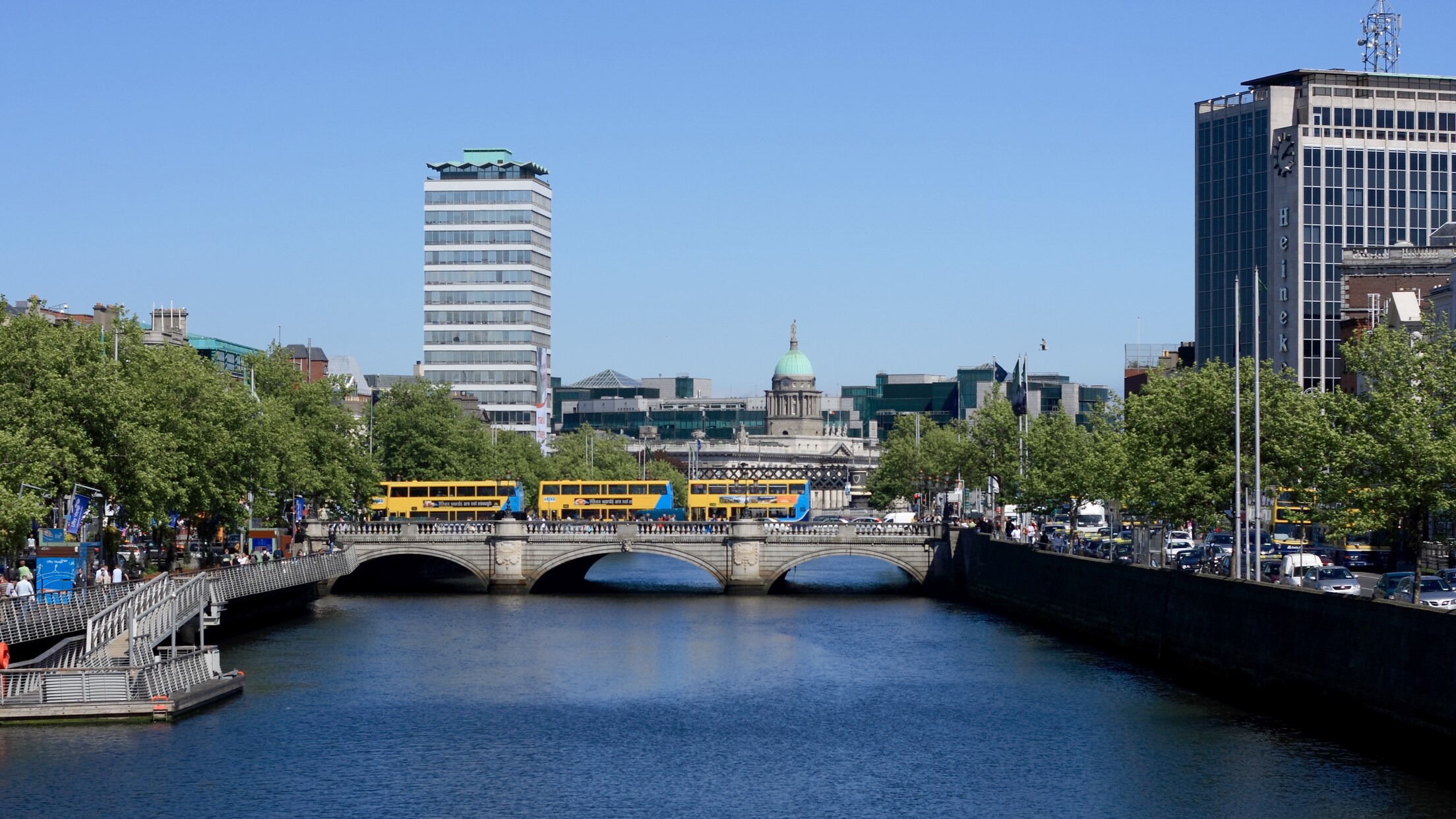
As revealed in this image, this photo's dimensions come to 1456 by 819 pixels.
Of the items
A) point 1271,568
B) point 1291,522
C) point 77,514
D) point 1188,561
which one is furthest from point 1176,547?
point 77,514

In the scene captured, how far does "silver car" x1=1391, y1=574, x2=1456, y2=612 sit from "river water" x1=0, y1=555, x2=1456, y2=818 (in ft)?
20.8

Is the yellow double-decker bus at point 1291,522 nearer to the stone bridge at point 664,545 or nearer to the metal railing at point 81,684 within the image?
the stone bridge at point 664,545

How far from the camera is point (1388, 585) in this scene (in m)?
63.1

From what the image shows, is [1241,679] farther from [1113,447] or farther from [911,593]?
[911,593]

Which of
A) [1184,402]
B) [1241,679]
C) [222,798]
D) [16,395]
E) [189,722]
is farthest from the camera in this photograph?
[1184,402]

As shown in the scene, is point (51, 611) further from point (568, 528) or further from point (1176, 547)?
point (1176, 547)

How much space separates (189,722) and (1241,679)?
3443 centimetres

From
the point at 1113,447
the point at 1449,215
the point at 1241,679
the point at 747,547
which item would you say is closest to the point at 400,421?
the point at 747,547

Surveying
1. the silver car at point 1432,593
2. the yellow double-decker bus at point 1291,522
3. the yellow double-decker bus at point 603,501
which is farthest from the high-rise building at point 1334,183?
the silver car at point 1432,593

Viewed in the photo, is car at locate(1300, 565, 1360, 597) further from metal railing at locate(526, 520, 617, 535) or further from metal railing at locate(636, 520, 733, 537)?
metal railing at locate(526, 520, 617, 535)

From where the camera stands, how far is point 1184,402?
8412 cm

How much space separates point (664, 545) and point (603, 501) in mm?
26548

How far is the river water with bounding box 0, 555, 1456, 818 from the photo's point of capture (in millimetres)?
47469

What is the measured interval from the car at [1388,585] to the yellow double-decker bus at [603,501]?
78093 millimetres
